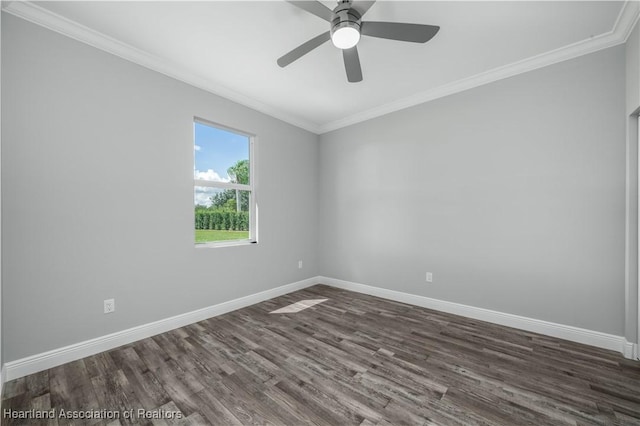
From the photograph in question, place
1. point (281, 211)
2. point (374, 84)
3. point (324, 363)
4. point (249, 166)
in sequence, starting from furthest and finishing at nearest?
point (281, 211) → point (249, 166) → point (374, 84) → point (324, 363)

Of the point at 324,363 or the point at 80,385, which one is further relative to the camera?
the point at 324,363

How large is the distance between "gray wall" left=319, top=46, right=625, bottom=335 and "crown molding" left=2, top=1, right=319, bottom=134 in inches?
76.8

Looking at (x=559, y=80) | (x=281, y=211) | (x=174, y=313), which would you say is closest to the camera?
(x=559, y=80)

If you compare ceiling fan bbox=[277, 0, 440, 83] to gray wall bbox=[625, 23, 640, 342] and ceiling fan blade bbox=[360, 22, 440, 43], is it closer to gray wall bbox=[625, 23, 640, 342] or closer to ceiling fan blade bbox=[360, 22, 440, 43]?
ceiling fan blade bbox=[360, 22, 440, 43]

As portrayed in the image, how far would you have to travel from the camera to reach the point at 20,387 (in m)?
1.77

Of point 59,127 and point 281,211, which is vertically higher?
point 59,127

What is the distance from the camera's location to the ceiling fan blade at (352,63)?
2.04 m

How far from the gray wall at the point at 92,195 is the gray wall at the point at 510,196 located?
2156 mm

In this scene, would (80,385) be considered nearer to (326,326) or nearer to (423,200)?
(326,326)

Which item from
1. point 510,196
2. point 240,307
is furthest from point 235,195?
point 510,196

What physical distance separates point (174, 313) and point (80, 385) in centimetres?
94

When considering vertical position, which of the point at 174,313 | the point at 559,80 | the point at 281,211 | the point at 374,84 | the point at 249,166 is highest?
the point at 374,84

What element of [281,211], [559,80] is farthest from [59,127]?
[559,80]

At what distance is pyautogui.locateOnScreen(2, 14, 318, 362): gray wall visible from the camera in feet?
6.25
